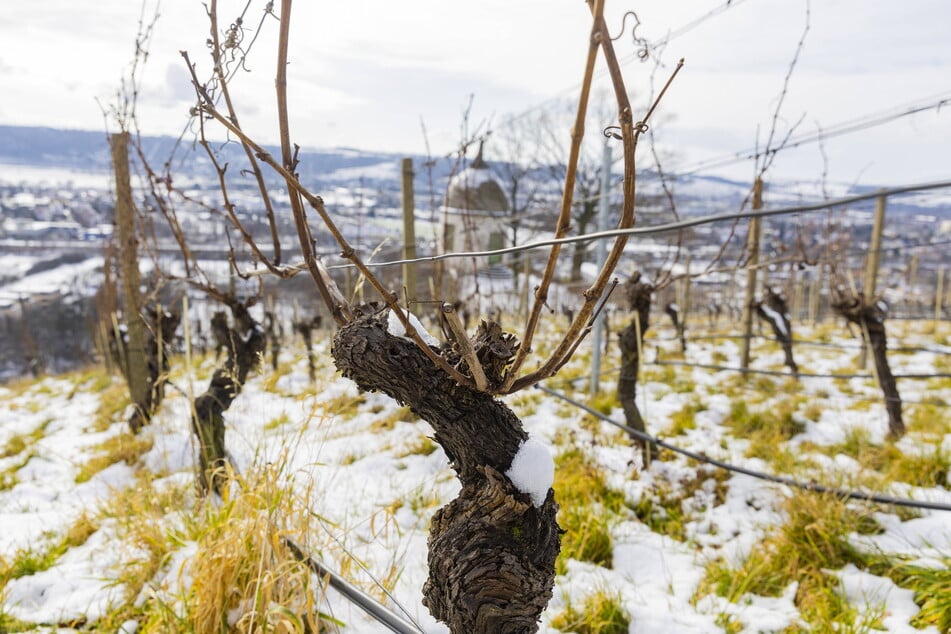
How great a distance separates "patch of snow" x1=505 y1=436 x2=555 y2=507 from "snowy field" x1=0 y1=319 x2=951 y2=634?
39cm

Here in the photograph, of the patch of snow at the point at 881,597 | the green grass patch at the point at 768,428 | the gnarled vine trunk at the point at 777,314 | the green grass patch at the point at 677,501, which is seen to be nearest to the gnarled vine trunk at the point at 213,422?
the green grass patch at the point at 677,501

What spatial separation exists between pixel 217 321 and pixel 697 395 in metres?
4.68

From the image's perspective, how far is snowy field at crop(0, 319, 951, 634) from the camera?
1987 mm

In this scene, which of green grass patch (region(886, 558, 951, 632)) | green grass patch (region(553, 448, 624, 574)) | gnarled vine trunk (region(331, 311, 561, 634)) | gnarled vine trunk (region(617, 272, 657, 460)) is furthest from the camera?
gnarled vine trunk (region(617, 272, 657, 460))

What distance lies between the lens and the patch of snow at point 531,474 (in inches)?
48.1

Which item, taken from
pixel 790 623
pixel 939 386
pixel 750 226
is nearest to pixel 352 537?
pixel 790 623

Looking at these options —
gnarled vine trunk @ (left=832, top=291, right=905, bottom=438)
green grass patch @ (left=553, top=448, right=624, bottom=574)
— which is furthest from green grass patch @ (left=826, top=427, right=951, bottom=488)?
green grass patch @ (left=553, top=448, right=624, bottom=574)

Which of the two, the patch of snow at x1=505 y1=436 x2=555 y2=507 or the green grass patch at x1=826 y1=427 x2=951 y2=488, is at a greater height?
the patch of snow at x1=505 y1=436 x2=555 y2=507

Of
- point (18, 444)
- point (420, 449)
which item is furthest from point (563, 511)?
point (18, 444)

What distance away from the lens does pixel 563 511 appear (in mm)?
2775

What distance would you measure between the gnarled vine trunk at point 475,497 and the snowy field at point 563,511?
404 mm

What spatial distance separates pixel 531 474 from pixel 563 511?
1.72 metres

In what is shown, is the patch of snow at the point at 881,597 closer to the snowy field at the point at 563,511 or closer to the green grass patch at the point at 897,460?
the snowy field at the point at 563,511

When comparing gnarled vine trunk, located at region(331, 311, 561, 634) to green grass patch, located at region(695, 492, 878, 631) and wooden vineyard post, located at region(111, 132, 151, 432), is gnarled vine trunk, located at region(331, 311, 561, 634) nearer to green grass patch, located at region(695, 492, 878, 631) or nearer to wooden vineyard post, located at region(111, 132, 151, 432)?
green grass patch, located at region(695, 492, 878, 631)
